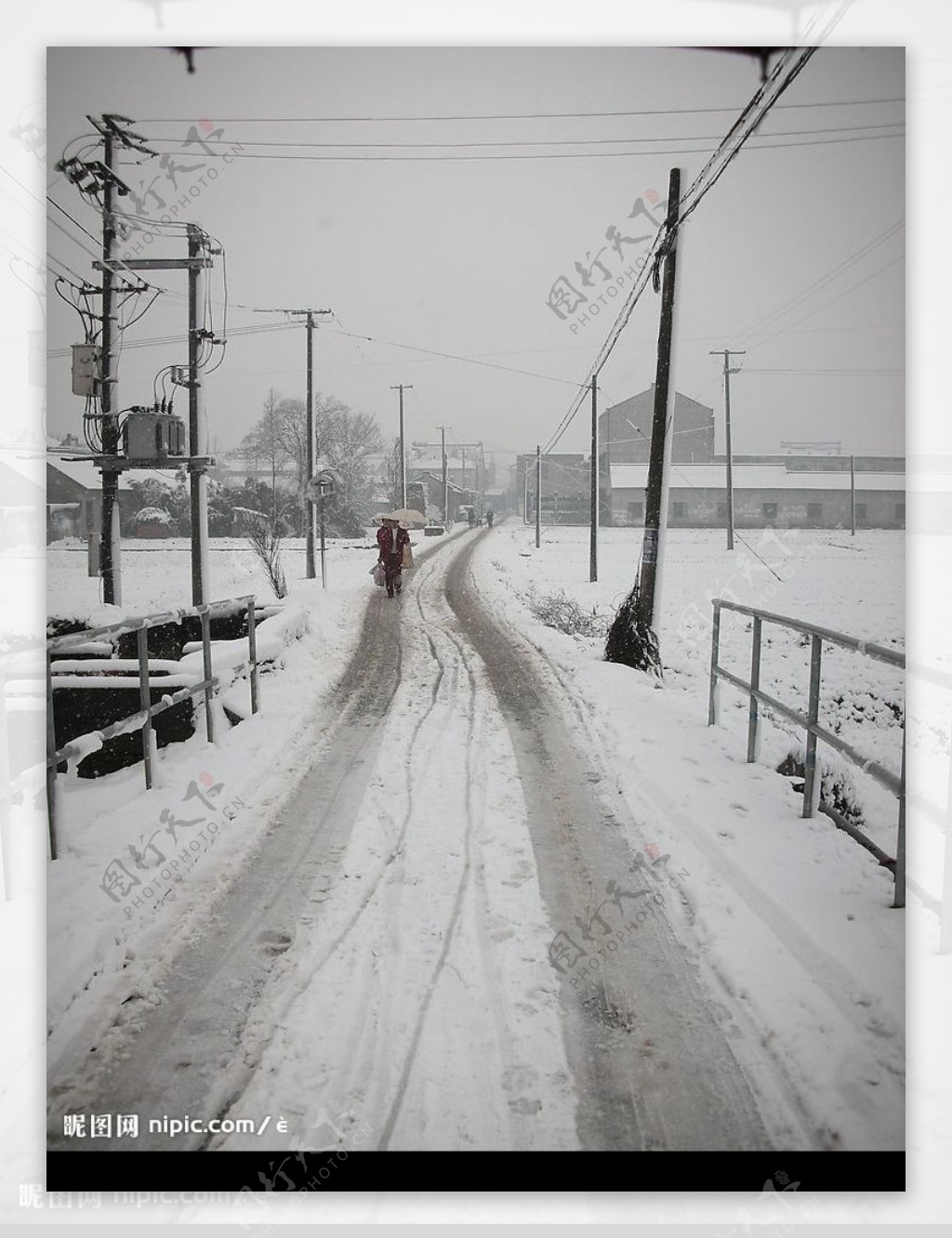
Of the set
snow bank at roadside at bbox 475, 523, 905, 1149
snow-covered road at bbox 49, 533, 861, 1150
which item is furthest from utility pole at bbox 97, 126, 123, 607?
snow bank at roadside at bbox 475, 523, 905, 1149

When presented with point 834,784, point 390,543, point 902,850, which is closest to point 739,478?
point 390,543

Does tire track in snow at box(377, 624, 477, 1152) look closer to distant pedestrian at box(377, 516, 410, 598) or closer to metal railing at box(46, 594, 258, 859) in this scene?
metal railing at box(46, 594, 258, 859)

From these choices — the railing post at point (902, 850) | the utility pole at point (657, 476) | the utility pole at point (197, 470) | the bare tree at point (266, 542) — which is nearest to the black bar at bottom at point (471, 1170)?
the railing post at point (902, 850)

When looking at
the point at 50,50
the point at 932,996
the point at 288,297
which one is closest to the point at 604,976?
the point at 932,996

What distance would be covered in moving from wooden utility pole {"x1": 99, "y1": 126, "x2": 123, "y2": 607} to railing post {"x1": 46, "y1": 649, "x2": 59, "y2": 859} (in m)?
1.97

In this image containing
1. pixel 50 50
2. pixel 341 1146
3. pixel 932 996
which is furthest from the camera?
pixel 50 50

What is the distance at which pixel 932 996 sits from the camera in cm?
236

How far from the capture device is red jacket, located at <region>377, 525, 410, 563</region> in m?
9.38

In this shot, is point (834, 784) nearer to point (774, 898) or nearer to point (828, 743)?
point (828, 743)

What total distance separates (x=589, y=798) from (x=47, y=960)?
2.11 meters

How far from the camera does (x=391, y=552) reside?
9375 mm

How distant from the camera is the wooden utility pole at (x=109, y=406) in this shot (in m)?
3.69

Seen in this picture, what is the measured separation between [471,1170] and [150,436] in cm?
428

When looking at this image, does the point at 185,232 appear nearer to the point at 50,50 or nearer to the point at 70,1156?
the point at 50,50
